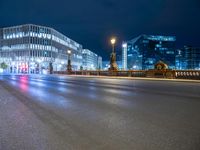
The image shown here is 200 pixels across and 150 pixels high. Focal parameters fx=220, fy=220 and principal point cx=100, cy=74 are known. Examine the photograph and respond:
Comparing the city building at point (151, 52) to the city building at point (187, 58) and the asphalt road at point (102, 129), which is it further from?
the asphalt road at point (102, 129)

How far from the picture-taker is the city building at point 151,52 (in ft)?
576

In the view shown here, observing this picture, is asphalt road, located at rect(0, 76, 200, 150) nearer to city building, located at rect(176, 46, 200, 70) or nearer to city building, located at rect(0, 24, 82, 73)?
city building, located at rect(0, 24, 82, 73)

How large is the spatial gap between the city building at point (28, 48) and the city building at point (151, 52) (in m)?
74.5

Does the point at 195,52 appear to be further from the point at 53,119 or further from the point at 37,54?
the point at 53,119

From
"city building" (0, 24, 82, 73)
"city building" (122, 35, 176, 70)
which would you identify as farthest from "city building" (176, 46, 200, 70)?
"city building" (0, 24, 82, 73)

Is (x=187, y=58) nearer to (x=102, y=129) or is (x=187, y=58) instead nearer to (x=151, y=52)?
(x=151, y=52)

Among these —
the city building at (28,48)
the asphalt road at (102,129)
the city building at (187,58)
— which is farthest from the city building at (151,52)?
the asphalt road at (102,129)

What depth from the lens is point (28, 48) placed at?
10506cm

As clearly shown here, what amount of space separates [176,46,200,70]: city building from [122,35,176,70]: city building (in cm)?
1542

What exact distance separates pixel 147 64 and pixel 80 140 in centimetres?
17654

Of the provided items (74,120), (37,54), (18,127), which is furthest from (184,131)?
(37,54)

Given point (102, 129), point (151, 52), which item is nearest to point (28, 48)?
point (151, 52)

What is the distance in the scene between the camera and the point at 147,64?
17650 cm

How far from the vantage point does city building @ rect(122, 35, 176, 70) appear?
176 metres
